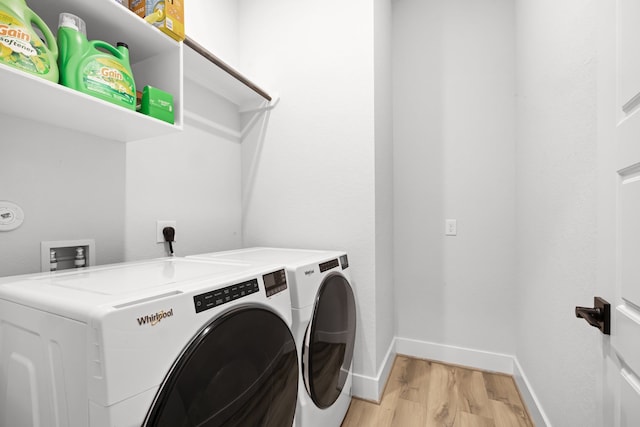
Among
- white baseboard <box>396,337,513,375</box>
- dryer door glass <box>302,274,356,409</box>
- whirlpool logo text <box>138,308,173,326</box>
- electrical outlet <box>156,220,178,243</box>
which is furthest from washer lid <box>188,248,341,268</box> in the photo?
white baseboard <box>396,337,513,375</box>

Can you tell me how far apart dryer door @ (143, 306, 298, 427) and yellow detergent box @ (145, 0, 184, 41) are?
1043 mm

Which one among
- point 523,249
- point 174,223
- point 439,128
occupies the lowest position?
point 523,249

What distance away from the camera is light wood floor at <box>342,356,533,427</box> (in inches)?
57.6

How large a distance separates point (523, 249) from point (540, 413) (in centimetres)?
83

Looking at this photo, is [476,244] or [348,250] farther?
[476,244]

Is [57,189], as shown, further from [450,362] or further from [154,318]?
[450,362]

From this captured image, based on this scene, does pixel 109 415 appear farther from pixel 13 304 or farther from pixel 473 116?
pixel 473 116

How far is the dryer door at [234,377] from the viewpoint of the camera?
23.2 inches

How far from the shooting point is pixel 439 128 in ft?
6.81

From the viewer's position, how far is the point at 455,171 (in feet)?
6.69

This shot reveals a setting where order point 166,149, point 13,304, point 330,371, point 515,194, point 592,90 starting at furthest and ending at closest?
point 515,194 → point 166,149 → point 330,371 → point 592,90 → point 13,304

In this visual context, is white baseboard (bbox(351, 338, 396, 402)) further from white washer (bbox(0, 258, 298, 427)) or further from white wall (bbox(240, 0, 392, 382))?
white washer (bbox(0, 258, 298, 427))

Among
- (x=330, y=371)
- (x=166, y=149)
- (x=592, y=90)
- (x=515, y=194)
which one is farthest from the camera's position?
(x=515, y=194)

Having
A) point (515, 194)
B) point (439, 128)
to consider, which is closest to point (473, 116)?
point (439, 128)
